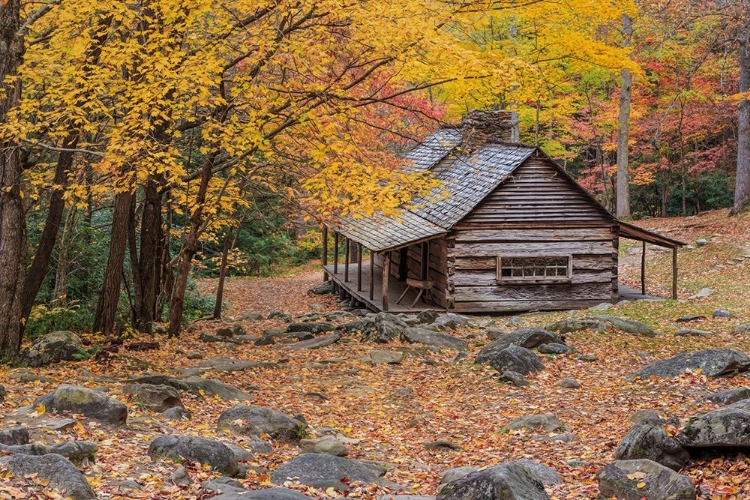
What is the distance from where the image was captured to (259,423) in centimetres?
965

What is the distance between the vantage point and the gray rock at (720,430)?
7375 millimetres

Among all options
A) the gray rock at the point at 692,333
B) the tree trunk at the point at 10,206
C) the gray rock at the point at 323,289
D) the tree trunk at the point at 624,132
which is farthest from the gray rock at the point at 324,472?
the tree trunk at the point at 624,132

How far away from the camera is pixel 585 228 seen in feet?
77.1

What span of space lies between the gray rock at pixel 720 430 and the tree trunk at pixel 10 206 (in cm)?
982

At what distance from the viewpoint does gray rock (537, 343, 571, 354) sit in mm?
14539

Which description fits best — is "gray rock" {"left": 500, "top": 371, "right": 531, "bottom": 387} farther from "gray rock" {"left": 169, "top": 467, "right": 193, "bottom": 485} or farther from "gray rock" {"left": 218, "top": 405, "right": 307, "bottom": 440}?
"gray rock" {"left": 169, "top": 467, "right": 193, "bottom": 485}

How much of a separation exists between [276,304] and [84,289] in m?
10.9

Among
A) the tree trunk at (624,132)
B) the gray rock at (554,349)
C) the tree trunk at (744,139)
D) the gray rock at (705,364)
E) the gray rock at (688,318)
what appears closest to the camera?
the gray rock at (705,364)

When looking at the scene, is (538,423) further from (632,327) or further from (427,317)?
(427,317)

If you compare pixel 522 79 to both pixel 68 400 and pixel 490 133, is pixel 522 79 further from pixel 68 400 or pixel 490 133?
pixel 490 133

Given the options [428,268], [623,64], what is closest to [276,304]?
[428,268]

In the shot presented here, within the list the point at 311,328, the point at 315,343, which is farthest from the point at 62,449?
the point at 311,328

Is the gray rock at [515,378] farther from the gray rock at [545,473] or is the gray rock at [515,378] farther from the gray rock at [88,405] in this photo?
the gray rock at [88,405]

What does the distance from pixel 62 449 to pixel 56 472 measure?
0.73 meters
